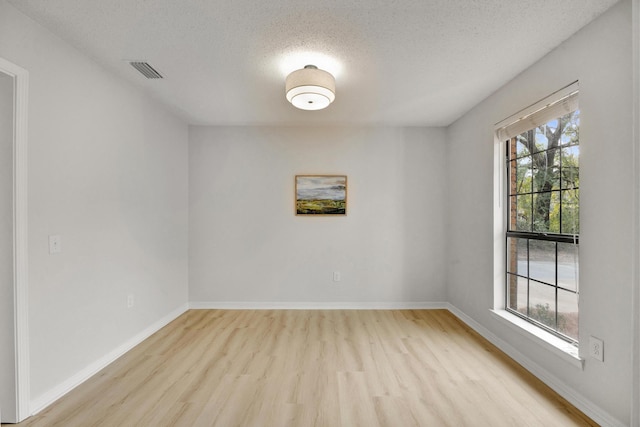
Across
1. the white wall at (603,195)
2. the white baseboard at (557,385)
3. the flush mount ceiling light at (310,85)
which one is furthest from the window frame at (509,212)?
the flush mount ceiling light at (310,85)

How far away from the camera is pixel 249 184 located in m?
4.07

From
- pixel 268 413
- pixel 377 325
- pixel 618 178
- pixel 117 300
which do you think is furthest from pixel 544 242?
pixel 117 300

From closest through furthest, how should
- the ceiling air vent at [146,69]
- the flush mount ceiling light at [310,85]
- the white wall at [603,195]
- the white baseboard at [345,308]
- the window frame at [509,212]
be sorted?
the white wall at [603,195] < the white baseboard at [345,308] < the window frame at [509,212] < the flush mount ceiling light at [310,85] < the ceiling air vent at [146,69]

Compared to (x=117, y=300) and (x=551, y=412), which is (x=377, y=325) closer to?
(x=551, y=412)

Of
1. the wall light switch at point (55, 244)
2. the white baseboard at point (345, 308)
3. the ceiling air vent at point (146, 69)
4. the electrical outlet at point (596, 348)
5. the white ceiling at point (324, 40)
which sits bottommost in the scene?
the white baseboard at point (345, 308)

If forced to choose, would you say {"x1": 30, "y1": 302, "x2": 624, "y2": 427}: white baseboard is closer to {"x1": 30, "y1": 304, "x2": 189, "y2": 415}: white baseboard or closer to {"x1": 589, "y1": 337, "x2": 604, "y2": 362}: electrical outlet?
{"x1": 30, "y1": 304, "x2": 189, "y2": 415}: white baseboard

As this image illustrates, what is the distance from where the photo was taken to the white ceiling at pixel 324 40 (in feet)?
→ 5.78

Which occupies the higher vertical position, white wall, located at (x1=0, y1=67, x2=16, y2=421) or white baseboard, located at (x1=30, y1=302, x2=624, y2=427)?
white wall, located at (x1=0, y1=67, x2=16, y2=421)

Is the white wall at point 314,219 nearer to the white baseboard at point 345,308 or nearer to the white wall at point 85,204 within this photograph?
the white baseboard at point 345,308

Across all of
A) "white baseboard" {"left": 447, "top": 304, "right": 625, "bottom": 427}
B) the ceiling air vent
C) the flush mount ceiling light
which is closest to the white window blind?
the flush mount ceiling light

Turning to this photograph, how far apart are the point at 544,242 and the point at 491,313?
95cm

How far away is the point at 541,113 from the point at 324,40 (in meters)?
1.77

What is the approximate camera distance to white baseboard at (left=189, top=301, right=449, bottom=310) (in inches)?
159

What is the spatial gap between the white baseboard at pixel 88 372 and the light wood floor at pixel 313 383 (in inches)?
2.0
